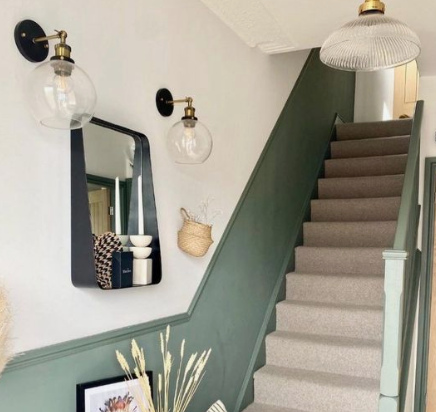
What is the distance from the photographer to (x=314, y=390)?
2.67 metres

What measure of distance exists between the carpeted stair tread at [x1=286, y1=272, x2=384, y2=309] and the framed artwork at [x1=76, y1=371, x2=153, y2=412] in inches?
76.4

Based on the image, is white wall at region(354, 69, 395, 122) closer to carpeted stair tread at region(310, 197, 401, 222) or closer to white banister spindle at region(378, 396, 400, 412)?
carpeted stair tread at region(310, 197, 401, 222)

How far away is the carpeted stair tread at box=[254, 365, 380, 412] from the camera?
2.56 metres

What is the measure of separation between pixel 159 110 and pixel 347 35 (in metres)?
0.81

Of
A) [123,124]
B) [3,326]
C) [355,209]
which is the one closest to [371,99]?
[355,209]

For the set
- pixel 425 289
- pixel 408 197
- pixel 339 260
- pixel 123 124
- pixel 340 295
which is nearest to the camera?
pixel 123 124

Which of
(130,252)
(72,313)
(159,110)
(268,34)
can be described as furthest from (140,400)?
(268,34)

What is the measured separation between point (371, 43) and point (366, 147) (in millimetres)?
3196

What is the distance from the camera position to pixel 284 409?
2.73 m

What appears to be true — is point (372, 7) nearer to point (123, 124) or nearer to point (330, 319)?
point (123, 124)

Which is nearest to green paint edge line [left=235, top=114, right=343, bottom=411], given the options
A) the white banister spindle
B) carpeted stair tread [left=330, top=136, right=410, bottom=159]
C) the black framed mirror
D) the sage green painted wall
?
the sage green painted wall

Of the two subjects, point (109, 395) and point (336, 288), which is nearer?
point (109, 395)

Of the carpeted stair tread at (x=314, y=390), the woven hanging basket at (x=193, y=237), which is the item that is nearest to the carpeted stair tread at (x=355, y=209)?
the carpeted stair tread at (x=314, y=390)

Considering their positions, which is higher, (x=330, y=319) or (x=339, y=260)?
(x=339, y=260)
